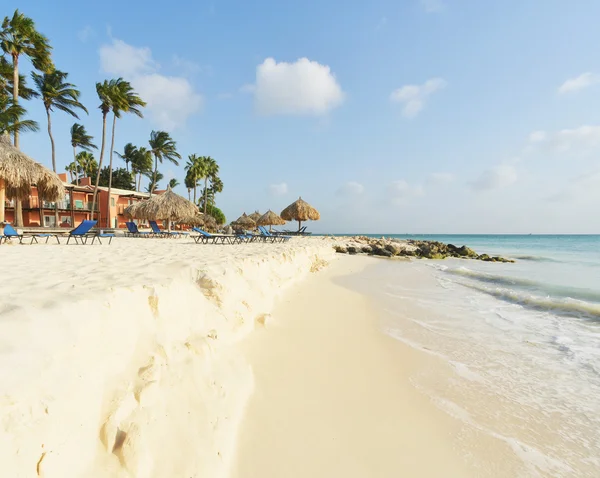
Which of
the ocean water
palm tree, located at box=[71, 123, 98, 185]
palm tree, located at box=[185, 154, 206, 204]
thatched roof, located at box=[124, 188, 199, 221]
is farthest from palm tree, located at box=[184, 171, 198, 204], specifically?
the ocean water

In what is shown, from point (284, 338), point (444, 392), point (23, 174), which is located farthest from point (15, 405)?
point (23, 174)

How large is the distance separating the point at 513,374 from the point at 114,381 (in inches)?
143

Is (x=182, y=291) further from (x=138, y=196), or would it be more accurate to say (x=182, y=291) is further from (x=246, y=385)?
(x=138, y=196)

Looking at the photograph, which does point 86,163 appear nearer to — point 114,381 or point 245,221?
point 245,221

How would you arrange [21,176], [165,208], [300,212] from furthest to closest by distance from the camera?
[300,212], [165,208], [21,176]

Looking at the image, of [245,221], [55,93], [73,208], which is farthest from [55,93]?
[245,221]

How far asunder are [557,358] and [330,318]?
2820 millimetres

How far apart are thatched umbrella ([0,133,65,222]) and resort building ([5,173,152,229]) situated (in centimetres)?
1297

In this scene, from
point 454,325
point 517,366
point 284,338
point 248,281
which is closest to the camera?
point 517,366

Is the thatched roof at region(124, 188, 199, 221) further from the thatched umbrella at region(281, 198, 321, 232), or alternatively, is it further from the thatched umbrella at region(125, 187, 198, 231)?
the thatched umbrella at region(281, 198, 321, 232)

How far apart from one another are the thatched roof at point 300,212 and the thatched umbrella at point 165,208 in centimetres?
789

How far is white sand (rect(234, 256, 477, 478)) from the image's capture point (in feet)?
6.05

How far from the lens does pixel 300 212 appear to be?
2386cm

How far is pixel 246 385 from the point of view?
247cm
